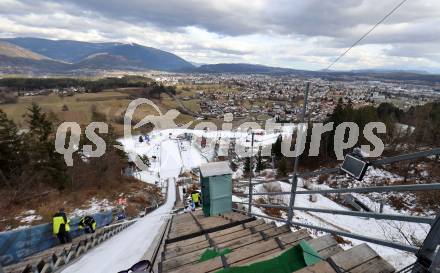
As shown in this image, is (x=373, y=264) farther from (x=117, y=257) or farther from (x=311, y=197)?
(x=311, y=197)

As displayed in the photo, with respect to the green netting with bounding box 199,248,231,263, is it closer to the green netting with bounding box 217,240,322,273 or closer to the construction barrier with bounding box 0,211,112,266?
the green netting with bounding box 217,240,322,273

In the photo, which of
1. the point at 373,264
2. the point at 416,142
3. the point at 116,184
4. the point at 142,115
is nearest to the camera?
the point at 373,264

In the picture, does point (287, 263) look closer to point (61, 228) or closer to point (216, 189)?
point (216, 189)

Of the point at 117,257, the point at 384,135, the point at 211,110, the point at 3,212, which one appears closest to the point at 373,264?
the point at 117,257

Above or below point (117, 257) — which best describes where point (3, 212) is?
below

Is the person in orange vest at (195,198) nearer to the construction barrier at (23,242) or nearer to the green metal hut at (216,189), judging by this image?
the green metal hut at (216,189)

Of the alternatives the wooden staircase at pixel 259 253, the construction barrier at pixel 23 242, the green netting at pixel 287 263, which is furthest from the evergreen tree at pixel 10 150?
the green netting at pixel 287 263
